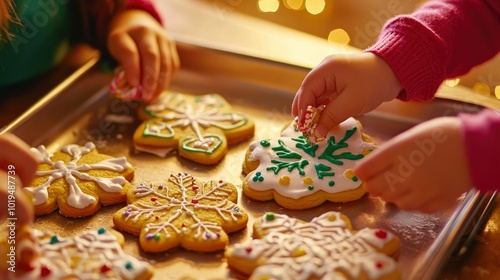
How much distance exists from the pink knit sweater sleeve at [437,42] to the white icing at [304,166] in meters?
0.10

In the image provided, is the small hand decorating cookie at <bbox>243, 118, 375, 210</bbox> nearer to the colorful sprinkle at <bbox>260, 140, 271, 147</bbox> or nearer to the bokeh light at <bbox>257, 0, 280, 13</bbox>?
the colorful sprinkle at <bbox>260, 140, 271, 147</bbox>

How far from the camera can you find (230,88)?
1.25m

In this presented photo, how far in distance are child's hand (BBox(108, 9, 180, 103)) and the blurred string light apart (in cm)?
80

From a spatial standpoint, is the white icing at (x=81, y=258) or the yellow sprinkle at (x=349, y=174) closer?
the white icing at (x=81, y=258)

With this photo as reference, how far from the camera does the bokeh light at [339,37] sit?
182 centimetres

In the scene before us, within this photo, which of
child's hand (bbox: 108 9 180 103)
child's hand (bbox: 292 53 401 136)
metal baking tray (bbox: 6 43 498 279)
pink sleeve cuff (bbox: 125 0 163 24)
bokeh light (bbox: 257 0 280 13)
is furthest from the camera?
bokeh light (bbox: 257 0 280 13)

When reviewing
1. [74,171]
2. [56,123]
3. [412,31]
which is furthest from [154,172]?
[412,31]

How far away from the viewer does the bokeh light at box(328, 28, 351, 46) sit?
1.82m

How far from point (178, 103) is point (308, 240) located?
1.52ft

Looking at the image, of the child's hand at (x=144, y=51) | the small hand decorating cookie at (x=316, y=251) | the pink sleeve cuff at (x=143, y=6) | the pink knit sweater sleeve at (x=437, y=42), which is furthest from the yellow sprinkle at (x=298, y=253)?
the pink sleeve cuff at (x=143, y=6)

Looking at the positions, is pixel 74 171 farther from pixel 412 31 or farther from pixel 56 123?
pixel 412 31

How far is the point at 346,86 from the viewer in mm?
965

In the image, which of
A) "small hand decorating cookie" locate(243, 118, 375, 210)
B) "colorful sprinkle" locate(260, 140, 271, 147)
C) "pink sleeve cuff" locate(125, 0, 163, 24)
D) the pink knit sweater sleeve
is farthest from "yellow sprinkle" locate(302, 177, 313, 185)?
"pink sleeve cuff" locate(125, 0, 163, 24)

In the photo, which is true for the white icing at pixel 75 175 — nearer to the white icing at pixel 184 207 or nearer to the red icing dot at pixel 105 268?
the white icing at pixel 184 207
